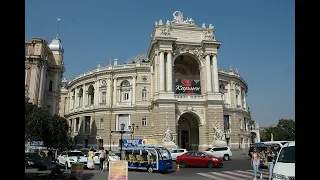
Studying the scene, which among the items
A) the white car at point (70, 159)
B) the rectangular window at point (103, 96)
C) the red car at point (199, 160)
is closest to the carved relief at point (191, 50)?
the rectangular window at point (103, 96)

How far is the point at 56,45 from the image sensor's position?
64938 mm

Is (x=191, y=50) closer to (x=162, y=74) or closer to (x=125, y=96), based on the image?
(x=162, y=74)

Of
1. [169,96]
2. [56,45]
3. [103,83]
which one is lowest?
[169,96]

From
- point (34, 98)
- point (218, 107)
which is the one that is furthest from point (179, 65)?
point (34, 98)

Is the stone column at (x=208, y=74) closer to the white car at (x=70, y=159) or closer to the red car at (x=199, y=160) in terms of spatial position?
the red car at (x=199, y=160)

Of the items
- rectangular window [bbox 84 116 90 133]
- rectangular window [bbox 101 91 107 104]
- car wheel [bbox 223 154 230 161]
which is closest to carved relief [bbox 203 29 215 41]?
car wheel [bbox 223 154 230 161]

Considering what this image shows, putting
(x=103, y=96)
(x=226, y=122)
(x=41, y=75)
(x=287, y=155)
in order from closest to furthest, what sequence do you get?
1. (x=287, y=155)
2. (x=226, y=122)
3. (x=41, y=75)
4. (x=103, y=96)

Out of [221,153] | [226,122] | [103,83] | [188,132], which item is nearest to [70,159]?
[221,153]

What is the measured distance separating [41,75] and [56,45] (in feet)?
60.3

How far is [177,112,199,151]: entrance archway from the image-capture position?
44275mm

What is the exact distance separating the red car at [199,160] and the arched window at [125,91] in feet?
91.7

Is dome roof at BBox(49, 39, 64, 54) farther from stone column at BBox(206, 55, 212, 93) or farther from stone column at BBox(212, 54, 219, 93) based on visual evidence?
stone column at BBox(212, 54, 219, 93)

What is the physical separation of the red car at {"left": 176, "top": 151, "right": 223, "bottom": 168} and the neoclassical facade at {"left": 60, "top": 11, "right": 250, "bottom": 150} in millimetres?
14285
